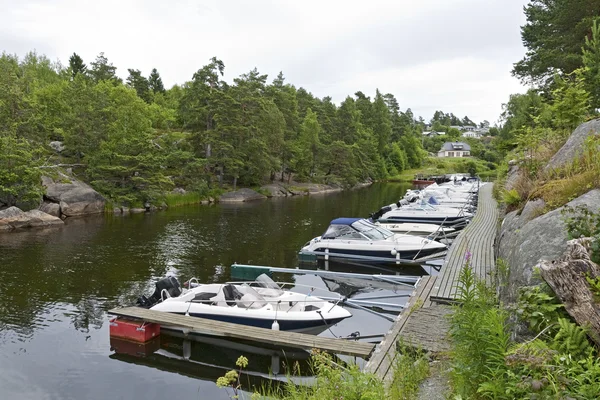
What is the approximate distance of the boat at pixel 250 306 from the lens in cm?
1154

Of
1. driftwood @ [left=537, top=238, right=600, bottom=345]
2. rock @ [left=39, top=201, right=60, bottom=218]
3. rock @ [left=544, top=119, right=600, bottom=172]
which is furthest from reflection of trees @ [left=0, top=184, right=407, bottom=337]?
rock @ [left=544, top=119, right=600, bottom=172]

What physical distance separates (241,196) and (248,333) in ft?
131

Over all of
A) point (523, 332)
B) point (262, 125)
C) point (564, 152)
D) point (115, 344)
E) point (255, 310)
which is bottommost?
point (115, 344)

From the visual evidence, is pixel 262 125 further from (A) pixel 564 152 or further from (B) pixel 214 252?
(A) pixel 564 152

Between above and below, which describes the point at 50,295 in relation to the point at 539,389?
below

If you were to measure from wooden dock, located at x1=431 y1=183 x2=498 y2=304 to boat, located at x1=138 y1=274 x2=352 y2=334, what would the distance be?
2.89 meters

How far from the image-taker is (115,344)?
11.4 meters

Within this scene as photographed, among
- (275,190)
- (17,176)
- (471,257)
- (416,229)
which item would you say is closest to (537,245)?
(471,257)

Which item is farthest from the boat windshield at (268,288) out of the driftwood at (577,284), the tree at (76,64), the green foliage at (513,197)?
the tree at (76,64)

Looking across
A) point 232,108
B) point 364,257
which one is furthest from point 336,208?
point 364,257

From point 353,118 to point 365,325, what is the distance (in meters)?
66.0

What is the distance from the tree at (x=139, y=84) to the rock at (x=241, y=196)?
3876 centimetres

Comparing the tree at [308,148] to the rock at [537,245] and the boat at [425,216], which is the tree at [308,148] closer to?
the boat at [425,216]

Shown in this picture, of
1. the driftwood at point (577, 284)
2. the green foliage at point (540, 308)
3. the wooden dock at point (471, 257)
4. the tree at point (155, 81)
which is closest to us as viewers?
the driftwood at point (577, 284)
